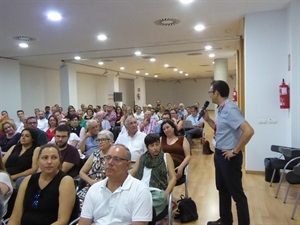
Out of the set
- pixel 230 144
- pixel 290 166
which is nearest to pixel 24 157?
pixel 230 144

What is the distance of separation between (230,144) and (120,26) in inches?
151

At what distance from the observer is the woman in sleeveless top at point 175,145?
11.3ft

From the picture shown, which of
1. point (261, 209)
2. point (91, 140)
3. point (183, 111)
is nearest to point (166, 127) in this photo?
point (91, 140)

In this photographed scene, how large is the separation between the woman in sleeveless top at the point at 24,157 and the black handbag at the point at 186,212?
1.72 m

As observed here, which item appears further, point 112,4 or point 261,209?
point 112,4

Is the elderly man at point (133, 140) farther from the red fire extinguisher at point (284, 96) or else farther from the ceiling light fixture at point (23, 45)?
the ceiling light fixture at point (23, 45)

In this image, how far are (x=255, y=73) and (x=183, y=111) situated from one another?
479 centimetres

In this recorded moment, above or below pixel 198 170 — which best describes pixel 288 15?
above

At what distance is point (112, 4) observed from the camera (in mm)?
4316

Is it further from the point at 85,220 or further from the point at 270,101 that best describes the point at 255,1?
the point at 85,220

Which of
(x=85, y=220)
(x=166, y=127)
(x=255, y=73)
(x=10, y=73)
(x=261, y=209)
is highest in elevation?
(x=10, y=73)

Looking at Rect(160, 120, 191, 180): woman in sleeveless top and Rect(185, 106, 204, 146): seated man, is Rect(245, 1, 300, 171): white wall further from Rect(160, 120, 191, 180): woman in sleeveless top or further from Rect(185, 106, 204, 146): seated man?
Rect(185, 106, 204, 146): seated man

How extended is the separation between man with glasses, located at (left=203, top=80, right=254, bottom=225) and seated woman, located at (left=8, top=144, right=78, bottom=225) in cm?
144

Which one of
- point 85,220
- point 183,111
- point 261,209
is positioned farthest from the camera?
point 183,111
